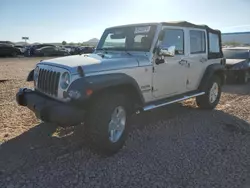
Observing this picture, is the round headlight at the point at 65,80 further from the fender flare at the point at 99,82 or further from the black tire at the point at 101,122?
the black tire at the point at 101,122

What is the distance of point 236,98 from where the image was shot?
8430 mm

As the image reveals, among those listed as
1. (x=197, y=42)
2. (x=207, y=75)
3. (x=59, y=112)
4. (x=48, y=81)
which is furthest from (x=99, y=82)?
(x=207, y=75)

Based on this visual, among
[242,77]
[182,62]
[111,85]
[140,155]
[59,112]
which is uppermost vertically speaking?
[182,62]

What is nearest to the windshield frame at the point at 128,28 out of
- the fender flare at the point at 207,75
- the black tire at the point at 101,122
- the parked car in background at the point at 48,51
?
the black tire at the point at 101,122

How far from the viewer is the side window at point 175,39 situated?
5309mm

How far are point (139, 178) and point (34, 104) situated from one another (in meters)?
1.84

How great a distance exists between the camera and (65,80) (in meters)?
4.03

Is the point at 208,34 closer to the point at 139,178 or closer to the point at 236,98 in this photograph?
Answer: the point at 236,98

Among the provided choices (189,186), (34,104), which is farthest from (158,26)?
(189,186)

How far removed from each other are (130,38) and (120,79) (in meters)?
1.47

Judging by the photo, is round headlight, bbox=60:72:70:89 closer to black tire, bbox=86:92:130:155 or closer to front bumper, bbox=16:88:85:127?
front bumper, bbox=16:88:85:127

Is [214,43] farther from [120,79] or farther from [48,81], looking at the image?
[48,81]

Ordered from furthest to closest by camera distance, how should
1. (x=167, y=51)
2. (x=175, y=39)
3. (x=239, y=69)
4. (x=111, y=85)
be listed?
1. (x=239, y=69)
2. (x=175, y=39)
3. (x=167, y=51)
4. (x=111, y=85)

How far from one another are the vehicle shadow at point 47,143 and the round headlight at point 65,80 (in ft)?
3.34
